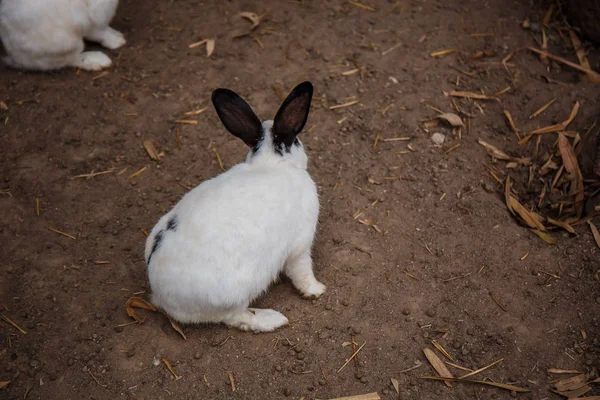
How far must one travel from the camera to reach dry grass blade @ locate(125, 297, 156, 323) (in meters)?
3.49

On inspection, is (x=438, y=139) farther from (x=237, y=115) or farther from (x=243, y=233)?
(x=243, y=233)

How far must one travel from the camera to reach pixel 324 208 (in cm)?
422

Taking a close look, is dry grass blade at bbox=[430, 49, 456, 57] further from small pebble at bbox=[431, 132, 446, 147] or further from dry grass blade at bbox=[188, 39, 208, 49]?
dry grass blade at bbox=[188, 39, 208, 49]

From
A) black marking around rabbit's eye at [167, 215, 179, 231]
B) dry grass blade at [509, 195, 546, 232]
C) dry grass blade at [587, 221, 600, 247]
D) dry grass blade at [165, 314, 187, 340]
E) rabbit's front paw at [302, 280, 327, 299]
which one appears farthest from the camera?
dry grass blade at [509, 195, 546, 232]

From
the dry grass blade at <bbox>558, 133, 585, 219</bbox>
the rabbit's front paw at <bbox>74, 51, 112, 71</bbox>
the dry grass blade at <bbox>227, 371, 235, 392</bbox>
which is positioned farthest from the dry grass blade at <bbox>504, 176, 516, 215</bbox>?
the rabbit's front paw at <bbox>74, 51, 112, 71</bbox>

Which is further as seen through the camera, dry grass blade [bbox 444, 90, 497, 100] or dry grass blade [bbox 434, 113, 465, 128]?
dry grass blade [bbox 444, 90, 497, 100]

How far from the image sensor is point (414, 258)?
3873 millimetres

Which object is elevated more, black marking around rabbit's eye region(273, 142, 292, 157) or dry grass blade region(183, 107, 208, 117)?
black marking around rabbit's eye region(273, 142, 292, 157)

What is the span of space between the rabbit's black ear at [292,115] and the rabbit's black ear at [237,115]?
131 mm

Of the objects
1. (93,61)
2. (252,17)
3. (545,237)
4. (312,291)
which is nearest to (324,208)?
(312,291)

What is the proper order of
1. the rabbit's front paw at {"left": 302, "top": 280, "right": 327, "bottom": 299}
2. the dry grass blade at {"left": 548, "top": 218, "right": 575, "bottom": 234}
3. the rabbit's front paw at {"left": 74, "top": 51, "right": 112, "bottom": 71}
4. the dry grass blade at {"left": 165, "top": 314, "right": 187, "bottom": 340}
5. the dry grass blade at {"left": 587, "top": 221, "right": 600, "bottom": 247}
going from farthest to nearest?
1. the rabbit's front paw at {"left": 74, "top": 51, "right": 112, "bottom": 71}
2. the dry grass blade at {"left": 548, "top": 218, "right": 575, "bottom": 234}
3. the dry grass blade at {"left": 587, "top": 221, "right": 600, "bottom": 247}
4. the rabbit's front paw at {"left": 302, "top": 280, "right": 327, "bottom": 299}
5. the dry grass blade at {"left": 165, "top": 314, "right": 187, "bottom": 340}

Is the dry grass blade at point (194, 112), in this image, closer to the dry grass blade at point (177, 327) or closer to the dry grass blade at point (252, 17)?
the dry grass blade at point (252, 17)

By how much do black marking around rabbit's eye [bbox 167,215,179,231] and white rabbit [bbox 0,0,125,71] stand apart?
2.75 meters

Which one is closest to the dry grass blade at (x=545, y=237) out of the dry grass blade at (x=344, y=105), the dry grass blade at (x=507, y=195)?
the dry grass blade at (x=507, y=195)
